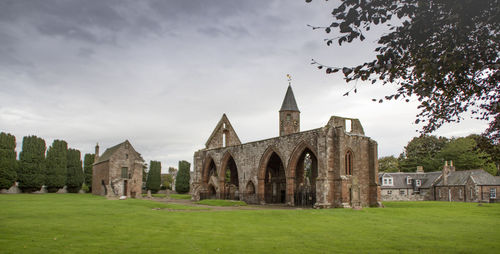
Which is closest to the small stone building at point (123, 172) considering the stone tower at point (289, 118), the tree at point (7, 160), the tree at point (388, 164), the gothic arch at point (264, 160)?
the tree at point (7, 160)

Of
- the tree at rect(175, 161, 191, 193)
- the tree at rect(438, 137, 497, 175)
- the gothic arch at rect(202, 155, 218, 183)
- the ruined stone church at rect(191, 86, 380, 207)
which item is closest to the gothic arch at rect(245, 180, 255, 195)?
the ruined stone church at rect(191, 86, 380, 207)

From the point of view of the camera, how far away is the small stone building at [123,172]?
45.7 metres

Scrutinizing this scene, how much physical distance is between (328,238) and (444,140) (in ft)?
211

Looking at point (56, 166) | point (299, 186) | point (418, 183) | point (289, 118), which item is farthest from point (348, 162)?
point (56, 166)

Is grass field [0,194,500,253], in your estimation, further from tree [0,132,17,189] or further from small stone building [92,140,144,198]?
tree [0,132,17,189]

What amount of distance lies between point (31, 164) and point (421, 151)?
59222 millimetres

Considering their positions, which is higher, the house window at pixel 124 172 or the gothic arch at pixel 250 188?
the house window at pixel 124 172

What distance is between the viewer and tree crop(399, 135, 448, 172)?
65.6 meters

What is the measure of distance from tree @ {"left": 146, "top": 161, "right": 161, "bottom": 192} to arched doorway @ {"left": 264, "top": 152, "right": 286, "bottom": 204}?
84.9 ft

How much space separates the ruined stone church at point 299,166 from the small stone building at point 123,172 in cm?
841

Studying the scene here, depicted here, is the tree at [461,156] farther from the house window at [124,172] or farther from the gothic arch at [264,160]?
the house window at [124,172]

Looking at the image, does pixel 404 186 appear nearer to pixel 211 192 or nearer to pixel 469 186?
pixel 469 186

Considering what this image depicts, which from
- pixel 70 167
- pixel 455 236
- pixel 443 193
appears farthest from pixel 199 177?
pixel 455 236

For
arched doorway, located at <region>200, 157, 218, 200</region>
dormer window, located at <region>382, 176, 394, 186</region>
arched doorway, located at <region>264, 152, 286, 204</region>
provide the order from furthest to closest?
dormer window, located at <region>382, 176, 394, 186</region>
arched doorway, located at <region>200, 157, 218, 200</region>
arched doorway, located at <region>264, 152, 286, 204</region>
